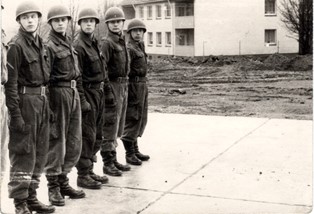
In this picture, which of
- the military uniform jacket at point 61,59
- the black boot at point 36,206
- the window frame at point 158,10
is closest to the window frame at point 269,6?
the window frame at point 158,10

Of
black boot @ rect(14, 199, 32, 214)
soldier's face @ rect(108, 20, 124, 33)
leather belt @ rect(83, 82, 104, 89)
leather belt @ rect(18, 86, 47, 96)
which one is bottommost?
black boot @ rect(14, 199, 32, 214)

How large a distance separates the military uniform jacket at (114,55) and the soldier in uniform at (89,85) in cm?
42

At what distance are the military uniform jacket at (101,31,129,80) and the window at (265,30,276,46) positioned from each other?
28262mm

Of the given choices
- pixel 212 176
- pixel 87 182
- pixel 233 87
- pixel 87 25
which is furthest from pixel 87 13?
pixel 233 87

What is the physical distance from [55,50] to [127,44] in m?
1.93

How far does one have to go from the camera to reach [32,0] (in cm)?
466

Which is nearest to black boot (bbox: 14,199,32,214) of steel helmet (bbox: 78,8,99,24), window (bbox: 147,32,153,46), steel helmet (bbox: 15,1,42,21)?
steel helmet (bbox: 15,1,42,21)

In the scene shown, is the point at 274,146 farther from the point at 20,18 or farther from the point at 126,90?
the point at 20,18

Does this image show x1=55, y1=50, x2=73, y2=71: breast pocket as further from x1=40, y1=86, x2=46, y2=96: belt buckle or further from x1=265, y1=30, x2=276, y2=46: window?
x1=265, y1=30, x2=276, y2=46: window

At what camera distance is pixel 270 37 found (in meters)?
34.3

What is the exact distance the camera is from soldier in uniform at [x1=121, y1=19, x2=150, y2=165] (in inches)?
269

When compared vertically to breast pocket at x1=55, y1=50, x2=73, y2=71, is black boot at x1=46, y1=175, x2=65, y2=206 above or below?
below

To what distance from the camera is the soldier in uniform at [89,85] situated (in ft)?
18.5

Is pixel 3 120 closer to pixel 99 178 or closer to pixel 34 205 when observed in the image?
pixel 34 205
